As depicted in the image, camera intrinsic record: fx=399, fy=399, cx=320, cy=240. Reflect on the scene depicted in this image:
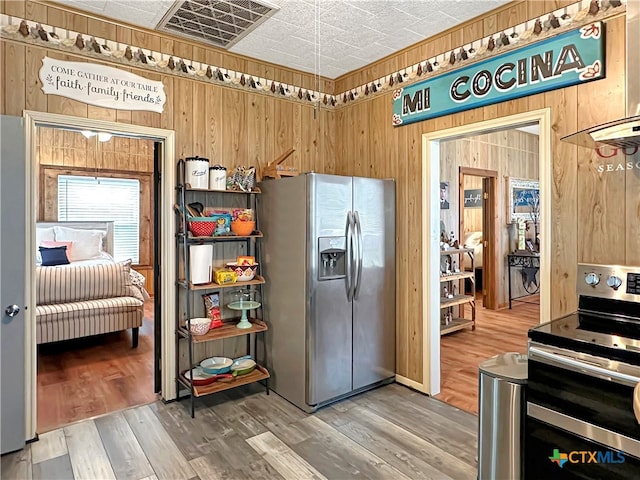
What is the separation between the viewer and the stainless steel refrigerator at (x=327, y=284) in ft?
9.94

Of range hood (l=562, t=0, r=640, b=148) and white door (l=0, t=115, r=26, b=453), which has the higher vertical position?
range hood (l=562, t=0, r=640, b=148)

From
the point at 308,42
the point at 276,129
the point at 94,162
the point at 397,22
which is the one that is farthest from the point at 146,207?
the point at 397,22

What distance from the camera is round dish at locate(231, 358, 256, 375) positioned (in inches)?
129

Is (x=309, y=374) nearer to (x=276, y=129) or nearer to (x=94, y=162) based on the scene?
(x=276, y=129)

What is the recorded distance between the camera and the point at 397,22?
292cm

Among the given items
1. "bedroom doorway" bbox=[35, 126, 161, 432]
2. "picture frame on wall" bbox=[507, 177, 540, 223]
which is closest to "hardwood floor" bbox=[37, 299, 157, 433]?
"bedroom doorway" bbox=[35, 126, 161, 432]

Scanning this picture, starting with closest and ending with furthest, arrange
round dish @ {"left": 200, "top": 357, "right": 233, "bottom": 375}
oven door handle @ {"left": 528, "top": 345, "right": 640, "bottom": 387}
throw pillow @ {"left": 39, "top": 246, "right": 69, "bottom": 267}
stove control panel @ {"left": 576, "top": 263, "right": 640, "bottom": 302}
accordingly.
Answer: oven door handle @ {"left": 528, "top": 345, "right": 640, "bottom": 387}, stove control panel @ {"left": 576, "top": 263, "right": 640, "bottom": 302}, round dish @ {"left": 200, "top": 357, "right": 233, "bottom": 375}, throw pillow @ {"left": 39, "top": 246, "right": 69, "bottom": 267}

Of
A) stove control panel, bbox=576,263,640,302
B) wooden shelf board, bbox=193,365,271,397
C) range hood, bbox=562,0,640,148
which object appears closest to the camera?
range hood, bbox=562,0,640,148

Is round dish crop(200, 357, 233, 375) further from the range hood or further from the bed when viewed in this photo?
the range hood

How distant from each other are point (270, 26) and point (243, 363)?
2682mm

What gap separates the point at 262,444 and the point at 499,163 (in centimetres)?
575

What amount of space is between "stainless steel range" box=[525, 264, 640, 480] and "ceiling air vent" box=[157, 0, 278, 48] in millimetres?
2638

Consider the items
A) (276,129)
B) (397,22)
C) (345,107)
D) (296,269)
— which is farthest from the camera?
(345,107)

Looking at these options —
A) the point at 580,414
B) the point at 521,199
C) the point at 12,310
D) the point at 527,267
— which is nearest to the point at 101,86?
the point at 12,310
